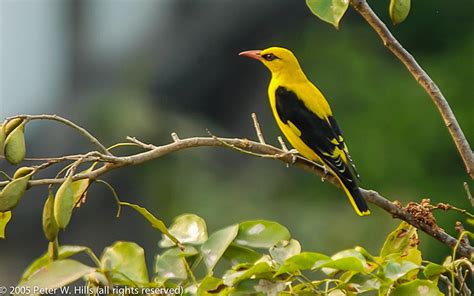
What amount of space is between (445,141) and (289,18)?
8.36 feet

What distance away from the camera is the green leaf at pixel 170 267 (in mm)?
1968

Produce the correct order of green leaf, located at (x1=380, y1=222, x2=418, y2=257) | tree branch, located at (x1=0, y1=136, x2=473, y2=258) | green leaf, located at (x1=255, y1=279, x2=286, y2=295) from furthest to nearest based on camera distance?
green leaf, located at (x1=380, y1=222, x2=418, y2=257) → tree branch, located at (x1=0, y1=136, x2=473, y2=258) → green leaf, located at (x1=255, y1=279, x2=286, y2=295)

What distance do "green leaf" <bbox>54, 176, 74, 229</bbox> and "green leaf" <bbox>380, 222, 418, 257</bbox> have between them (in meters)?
0.71

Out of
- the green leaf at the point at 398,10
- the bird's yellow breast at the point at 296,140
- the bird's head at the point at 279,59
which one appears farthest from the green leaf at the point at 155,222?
the bird's head at the point at 279,59

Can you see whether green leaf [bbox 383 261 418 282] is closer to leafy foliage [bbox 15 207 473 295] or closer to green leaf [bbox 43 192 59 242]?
leafy foliage [bbox 15 207 473 295]

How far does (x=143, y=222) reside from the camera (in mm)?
9062

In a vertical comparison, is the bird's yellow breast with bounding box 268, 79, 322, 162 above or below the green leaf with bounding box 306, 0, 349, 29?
below

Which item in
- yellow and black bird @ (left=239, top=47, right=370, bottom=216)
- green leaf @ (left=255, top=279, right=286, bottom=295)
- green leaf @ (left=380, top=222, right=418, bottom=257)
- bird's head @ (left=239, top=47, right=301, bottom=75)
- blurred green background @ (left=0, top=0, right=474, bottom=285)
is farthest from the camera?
blurred green background @ (left=0, top=0, right=474, bottom=285)

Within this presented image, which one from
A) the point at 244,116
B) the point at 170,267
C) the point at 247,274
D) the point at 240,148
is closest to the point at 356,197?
the point at 240,148

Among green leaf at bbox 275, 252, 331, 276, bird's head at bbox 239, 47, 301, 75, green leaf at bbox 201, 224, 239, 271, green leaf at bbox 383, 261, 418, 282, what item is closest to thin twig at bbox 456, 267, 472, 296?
green leaf at bbox 383, 261, 418, 282

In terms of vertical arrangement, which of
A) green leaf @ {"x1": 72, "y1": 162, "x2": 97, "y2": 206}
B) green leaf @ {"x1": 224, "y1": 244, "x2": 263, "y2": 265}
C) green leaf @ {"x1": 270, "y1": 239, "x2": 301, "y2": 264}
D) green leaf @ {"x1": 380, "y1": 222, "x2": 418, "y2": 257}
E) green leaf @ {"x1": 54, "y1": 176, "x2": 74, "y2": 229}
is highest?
green leaf @ {"x1": 54, "y1": 176, "x2": 74, "y2": 229}

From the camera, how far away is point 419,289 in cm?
175

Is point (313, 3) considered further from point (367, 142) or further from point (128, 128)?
point (367, 142)

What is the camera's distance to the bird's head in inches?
156
